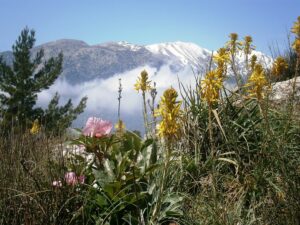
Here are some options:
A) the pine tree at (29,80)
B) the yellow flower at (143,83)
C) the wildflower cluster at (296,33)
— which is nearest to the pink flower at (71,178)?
the yellow flower at (143,83)

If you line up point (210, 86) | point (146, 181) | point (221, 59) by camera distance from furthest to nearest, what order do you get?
point (221, 59), point (146, 181), point (210, 86)

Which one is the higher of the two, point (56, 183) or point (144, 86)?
point (144, 86)

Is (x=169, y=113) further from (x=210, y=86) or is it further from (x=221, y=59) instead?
(x=221, y=59)

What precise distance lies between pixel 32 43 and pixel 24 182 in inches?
827

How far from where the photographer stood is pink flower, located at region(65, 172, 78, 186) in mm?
2713

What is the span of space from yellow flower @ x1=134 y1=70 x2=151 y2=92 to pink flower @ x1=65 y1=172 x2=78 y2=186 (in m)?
1.41

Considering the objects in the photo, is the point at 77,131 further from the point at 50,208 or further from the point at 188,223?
the point at 188,223

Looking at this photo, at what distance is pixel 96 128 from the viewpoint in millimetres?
2893

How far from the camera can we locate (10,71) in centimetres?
2209

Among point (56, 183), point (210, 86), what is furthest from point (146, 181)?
point (210, 86)

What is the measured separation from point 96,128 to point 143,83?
1153mm

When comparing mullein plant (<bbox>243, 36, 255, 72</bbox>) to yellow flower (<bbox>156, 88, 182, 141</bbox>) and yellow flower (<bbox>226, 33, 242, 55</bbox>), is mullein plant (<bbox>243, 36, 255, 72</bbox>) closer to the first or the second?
yellow flower (<bbox>226, 33, 242, 55</bbox>)

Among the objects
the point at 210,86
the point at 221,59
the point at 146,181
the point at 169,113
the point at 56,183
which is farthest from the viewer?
the point at 221,59

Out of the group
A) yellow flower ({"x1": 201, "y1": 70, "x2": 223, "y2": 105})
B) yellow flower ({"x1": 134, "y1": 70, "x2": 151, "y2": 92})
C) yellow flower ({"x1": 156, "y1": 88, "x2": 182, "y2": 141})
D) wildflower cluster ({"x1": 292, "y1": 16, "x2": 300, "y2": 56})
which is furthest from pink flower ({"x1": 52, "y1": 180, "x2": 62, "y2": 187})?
wildflower cluster ({"x1": 292, "y1": 16, "x2": 300, "y2": 56})
